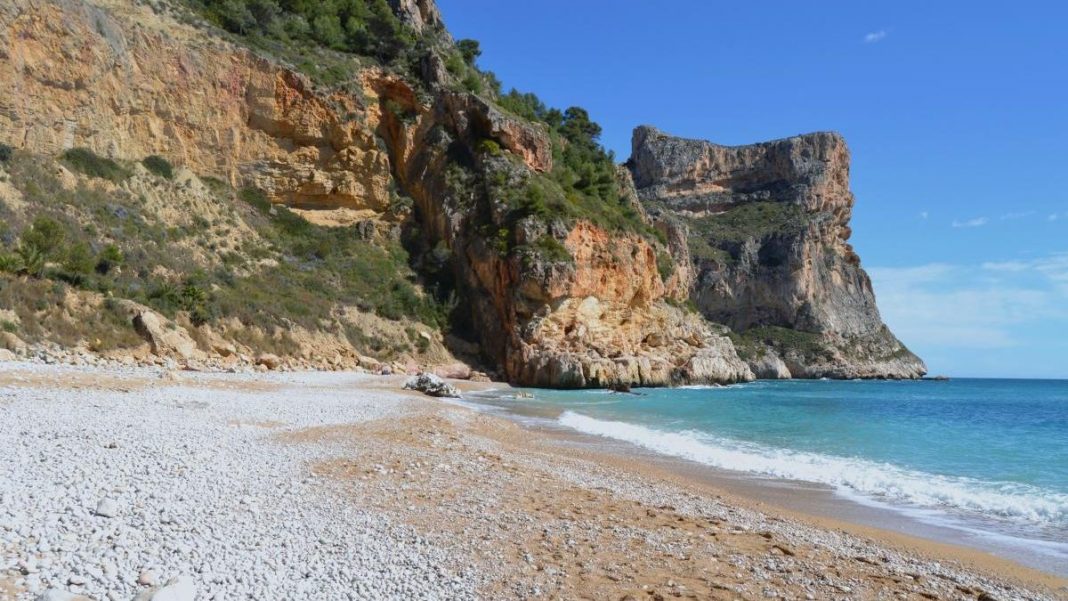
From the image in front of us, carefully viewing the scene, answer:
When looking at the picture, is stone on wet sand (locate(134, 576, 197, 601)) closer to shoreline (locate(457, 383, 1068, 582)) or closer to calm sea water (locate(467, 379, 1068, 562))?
shoreline (locate(457, 383, 1068, 582))

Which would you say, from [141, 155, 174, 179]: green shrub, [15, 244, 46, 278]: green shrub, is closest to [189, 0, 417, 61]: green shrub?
[141, 155, 174, 179]: green shrub

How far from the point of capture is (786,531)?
711 centimetres

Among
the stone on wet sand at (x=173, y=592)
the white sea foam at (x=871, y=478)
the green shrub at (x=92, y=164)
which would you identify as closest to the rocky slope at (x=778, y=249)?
the green shrub at (x=92, y=164)

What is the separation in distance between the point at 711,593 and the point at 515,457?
20.0ft

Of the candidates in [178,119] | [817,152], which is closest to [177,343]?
[178,119]

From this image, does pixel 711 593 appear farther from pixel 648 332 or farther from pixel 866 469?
pixel 648 332

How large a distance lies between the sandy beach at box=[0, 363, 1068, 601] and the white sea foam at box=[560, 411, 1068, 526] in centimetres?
246

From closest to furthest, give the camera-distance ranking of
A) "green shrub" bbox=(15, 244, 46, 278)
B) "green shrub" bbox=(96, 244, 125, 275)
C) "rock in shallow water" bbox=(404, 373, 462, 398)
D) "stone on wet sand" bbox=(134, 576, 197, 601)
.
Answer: "stone on wet sand" bbox=(134, 576, 197, 601), "green shrub" bbox=(15, 244, 46, 278), "green shrub" bbox=(96, 244, 125, 275), "rock in shallow water" bbox=(404, 373, 462, 398)

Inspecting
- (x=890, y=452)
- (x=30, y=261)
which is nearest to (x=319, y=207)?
(x=30, y=261)

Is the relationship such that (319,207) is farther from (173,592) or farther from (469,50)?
(173,592)

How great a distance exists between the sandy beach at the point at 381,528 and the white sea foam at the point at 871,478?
2.46 meters

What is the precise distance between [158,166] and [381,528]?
1398 inches

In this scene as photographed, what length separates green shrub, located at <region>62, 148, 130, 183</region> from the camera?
30484 mm

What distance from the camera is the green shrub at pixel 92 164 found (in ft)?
100
